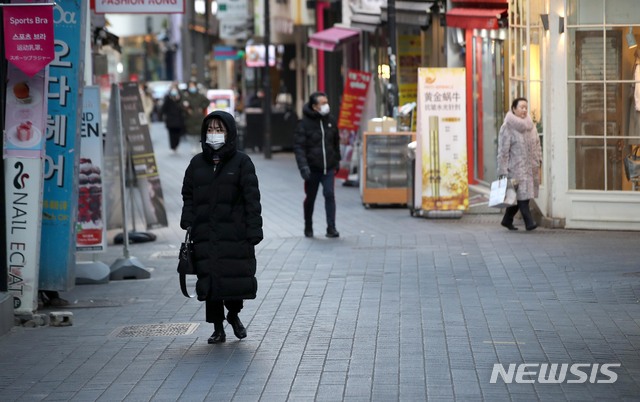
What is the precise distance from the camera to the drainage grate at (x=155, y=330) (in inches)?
420


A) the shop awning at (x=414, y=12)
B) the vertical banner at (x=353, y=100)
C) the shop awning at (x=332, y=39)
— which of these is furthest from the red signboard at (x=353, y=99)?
the shop awning at (x=332, y=39)

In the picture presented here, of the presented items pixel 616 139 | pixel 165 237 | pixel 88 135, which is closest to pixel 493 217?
pixel 616 139

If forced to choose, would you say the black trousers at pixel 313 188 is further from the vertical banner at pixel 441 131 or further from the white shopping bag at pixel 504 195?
the vertical banner at pixel 441 131

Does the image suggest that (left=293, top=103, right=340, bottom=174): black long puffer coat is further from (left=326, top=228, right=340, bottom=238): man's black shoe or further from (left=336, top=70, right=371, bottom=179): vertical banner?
(left=336, top=70, right=371, bottom=179): vertical banner

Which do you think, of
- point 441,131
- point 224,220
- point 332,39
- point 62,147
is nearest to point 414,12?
point 441,131

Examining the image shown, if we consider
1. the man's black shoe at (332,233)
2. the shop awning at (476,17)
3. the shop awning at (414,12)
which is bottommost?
the man's black shoe at (332,233)

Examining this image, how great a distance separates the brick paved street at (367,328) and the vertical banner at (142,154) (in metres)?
0.84

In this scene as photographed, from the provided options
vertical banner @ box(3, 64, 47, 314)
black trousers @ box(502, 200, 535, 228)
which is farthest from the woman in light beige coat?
vertical banner @ box(3, 64, 47, 314)

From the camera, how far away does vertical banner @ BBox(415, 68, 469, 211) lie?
1934cm

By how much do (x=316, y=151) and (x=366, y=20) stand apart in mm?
11171

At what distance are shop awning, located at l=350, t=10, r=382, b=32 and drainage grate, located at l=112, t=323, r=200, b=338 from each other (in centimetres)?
1677

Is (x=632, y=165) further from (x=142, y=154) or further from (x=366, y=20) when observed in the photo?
(x=366, y=20)

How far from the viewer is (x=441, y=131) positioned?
762 inches

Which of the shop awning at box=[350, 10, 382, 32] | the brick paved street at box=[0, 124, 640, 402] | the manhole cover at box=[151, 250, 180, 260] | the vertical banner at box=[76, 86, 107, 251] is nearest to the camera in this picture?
the brick paved street at box=[0, 124, 640, 402]
